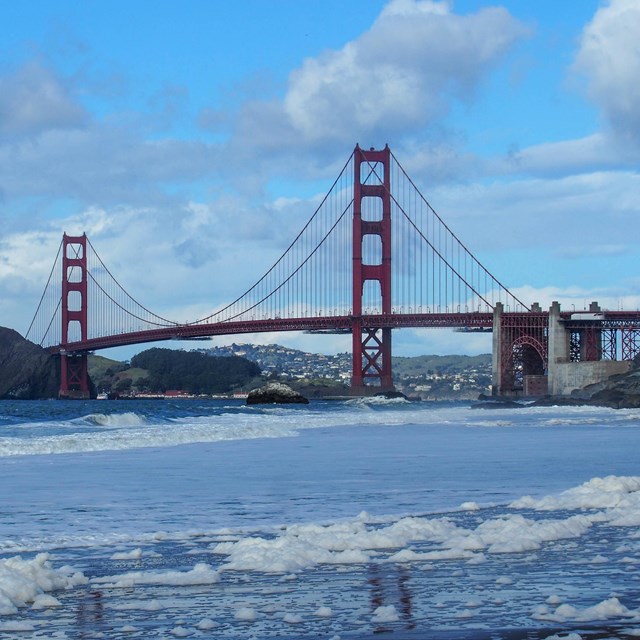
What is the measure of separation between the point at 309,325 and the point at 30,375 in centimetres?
4103

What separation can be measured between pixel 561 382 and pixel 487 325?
21.2ft

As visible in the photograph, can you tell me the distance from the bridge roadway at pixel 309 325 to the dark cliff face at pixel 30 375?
25765 mm

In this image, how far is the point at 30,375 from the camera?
11638 cm

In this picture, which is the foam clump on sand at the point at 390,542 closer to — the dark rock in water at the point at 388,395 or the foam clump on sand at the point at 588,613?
the foam clump on sand at the point at 588,613

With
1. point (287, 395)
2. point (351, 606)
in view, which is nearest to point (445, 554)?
point (351, 606)

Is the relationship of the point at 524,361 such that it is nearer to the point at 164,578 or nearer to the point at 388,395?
the point at 388,395

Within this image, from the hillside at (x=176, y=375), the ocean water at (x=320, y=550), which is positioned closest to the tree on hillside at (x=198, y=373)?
the hillside at (x=176, y=375)

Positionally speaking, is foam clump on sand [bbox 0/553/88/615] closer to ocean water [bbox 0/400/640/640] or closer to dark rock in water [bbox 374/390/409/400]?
ocean water [bbox 0/400/640/640]

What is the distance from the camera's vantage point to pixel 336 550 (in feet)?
34.8

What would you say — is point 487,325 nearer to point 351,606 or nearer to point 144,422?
point 144,422

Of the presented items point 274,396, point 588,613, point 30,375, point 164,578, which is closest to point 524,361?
point 274,396

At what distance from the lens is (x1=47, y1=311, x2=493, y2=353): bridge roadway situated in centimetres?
8319

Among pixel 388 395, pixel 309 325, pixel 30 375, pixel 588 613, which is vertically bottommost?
pixel 588 613

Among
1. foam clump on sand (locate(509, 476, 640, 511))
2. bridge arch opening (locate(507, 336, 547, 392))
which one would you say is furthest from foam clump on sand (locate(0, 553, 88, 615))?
bridge arch opening (locate(507, 336, 547, 392))
